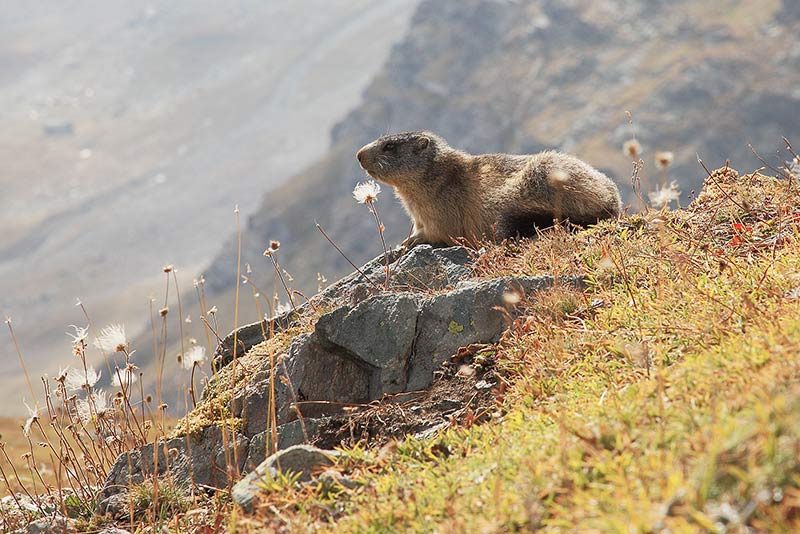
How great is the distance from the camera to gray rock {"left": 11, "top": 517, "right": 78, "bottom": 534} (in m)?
7.89

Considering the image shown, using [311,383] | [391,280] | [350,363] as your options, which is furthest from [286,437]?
[391,280]

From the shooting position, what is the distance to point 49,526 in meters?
8.00

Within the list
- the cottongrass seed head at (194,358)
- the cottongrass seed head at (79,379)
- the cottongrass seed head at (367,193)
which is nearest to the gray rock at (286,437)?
the cottongrass seed head at (194,358)

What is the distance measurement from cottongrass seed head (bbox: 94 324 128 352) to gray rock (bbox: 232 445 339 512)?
2.80 metres

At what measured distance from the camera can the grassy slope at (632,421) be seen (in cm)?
406

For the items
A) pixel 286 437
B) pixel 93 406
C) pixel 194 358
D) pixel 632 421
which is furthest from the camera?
pixel 93 406

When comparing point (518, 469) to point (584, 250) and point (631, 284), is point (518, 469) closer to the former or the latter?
point (631, 284)

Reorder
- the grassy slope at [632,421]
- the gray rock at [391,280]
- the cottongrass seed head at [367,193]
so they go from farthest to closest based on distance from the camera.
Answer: the gray rock at [391,280] → the cottongrass seed head at [367,193] → the grassy slope at [632,421]

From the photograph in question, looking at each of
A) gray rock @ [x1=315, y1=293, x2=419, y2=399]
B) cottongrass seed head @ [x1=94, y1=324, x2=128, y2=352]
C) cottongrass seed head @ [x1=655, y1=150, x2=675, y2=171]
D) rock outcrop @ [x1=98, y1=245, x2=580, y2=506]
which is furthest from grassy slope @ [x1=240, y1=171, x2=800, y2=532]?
cottongrass seed head @ [x1=94, y1=324, x2=128, y2=352]

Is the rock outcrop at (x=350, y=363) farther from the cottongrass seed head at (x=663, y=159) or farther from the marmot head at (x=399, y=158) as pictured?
the marmot head at (x=399, y=158)

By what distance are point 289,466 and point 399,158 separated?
28.1 ft

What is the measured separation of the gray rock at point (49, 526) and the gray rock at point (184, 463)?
585 mm

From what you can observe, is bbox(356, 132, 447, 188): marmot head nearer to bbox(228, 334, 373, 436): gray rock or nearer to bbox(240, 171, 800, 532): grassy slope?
bbox(228, 334, 373, 436): gray rock

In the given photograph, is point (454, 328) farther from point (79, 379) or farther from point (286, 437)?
point (79, 379)
